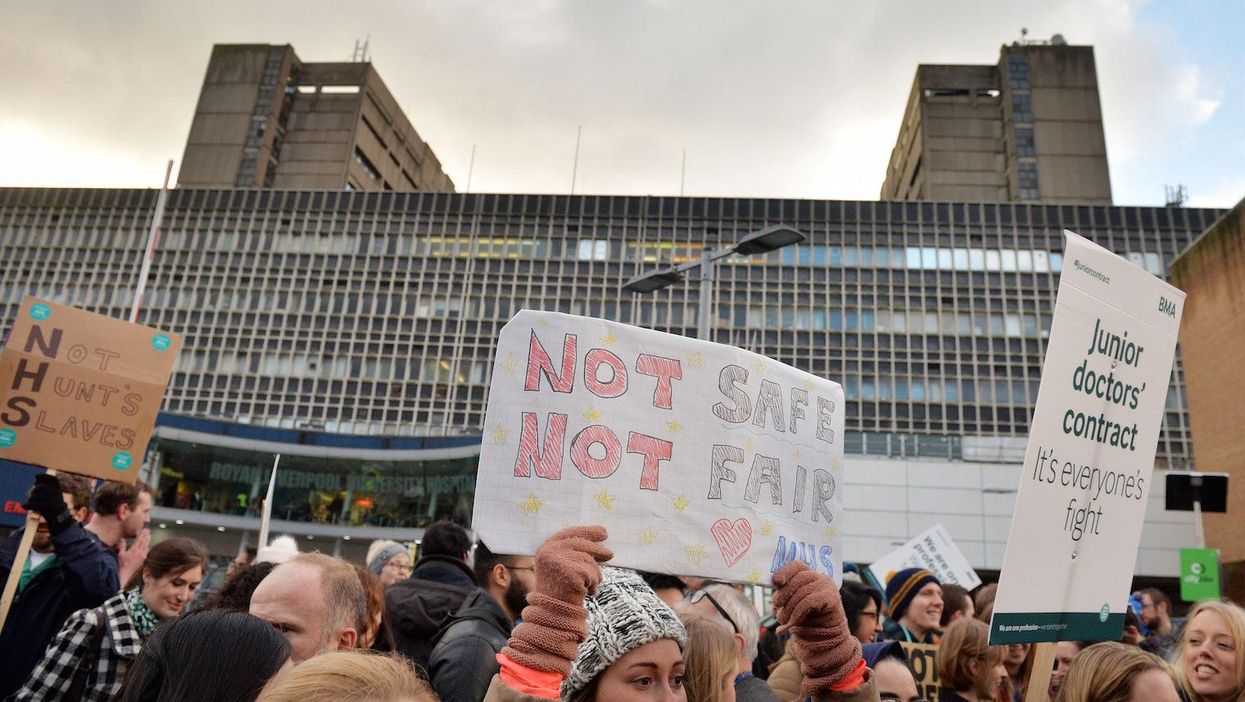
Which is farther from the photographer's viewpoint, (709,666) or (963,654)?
(963,654)

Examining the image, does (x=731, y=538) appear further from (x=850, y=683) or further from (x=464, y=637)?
(x=464, y=637)

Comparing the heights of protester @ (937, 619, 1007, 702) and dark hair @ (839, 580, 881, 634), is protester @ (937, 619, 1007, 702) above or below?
below

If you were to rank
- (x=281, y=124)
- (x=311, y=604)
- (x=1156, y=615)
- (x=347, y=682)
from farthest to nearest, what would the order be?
(x=281, y=124)
(x=1156, y=615)
(x=311, y=604)
(x=347, y=682)

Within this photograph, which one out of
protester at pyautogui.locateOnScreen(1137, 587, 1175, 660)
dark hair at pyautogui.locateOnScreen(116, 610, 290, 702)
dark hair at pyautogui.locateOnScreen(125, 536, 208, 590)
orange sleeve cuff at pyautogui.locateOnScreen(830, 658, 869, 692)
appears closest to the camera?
dark hair at pyautogui.locateOnScreen(116, 610, 290, 702)

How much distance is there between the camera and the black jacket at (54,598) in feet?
13.1

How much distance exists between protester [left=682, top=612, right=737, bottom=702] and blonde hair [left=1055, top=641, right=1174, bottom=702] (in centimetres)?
134

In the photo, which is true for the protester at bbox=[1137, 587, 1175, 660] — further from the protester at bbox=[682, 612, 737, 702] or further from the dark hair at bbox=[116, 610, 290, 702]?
the dark hair at bbox=[116, 610, 290, 702]

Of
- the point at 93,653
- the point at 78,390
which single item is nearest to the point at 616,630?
the point at 93,653

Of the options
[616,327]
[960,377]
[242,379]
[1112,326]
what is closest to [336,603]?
[616,327]

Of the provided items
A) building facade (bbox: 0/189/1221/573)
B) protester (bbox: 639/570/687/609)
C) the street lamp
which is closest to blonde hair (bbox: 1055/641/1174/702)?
protester (bbox: 639/570/687/609)

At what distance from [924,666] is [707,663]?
9.32ft

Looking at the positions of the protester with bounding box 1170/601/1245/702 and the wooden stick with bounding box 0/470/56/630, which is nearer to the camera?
the protester with bounding box 1170/601/1245/702

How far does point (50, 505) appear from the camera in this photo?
4.02 m

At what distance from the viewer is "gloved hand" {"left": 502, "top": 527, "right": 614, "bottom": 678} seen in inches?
82.9
